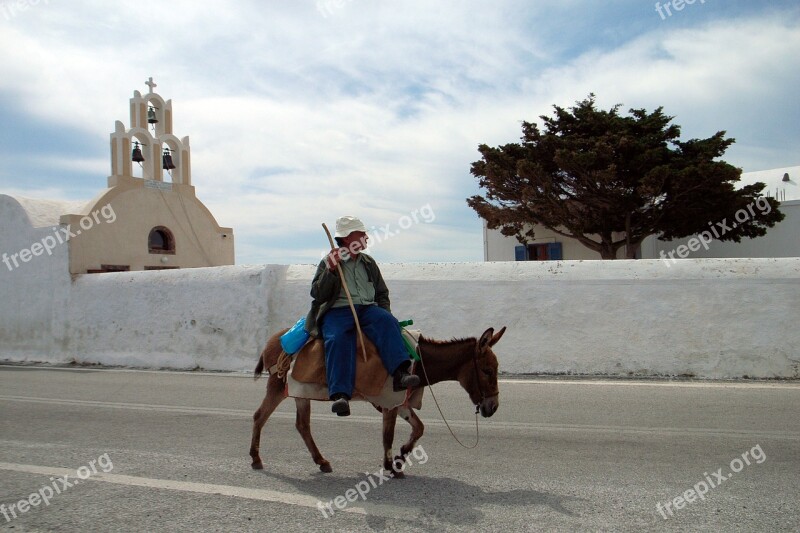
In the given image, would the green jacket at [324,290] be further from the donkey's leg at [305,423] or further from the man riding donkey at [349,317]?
the donkey's leg at [305,423]

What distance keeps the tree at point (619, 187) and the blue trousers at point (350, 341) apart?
56.3 ft

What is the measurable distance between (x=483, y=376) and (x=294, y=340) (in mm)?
1626

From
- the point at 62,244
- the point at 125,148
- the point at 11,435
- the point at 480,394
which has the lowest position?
the point at 11,435

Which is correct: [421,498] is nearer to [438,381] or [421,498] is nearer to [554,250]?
[438,381]

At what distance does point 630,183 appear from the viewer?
21938 millimetres

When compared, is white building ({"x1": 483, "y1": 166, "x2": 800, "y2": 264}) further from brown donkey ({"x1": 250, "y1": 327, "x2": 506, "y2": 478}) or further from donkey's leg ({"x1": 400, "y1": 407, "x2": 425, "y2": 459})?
donkey's leg ({"x1": 400, "y1": 407, "x2": 425, "y2": 459})

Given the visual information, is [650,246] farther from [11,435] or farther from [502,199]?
[11,435]

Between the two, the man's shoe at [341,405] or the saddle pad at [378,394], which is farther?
the saddle pad at [378,394]

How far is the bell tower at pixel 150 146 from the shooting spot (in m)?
21.6

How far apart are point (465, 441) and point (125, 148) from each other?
19.2 metres

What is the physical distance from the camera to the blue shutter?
24531mm

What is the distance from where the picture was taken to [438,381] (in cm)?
539

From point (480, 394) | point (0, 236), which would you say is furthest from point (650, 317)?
point (0, 236)

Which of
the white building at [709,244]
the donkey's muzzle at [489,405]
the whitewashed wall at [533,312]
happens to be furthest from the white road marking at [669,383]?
the white building at [709,244]
